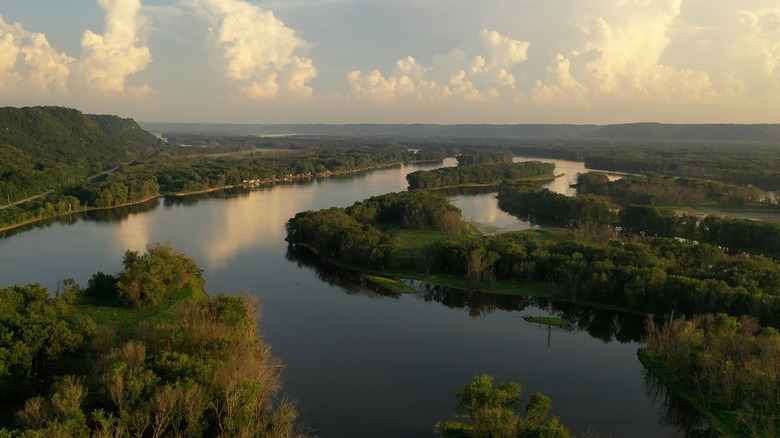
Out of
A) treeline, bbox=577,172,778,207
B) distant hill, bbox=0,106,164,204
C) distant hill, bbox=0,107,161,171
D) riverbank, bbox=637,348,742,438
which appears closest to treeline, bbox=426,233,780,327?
riverbank, bbox=637,348,742,438

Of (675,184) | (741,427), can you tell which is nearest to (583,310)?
(741,427)

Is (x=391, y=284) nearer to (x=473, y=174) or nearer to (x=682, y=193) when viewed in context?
(x=682, y=193)

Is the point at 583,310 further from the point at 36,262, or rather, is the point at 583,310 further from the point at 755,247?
the point at 36,262

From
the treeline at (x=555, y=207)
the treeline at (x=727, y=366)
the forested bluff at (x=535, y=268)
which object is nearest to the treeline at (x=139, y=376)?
the forested bluff at (x=535, y=268)

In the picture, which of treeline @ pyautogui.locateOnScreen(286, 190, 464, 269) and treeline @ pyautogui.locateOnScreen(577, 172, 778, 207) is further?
treeline @ pyautogui.locateOnScreen(577, 172, 778, 207)

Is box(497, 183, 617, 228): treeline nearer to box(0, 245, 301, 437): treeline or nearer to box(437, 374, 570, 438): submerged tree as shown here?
box(437, 374, 570, 438): submerged tree

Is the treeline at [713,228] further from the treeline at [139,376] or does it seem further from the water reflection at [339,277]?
the treeline at [139,376]

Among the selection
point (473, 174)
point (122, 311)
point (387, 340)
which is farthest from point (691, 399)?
point (473, 174)
